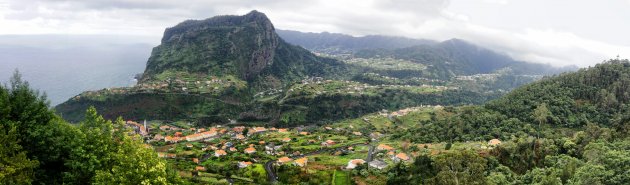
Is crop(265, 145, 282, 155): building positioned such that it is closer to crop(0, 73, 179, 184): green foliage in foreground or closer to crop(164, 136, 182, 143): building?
crop(164, 136, 182, 143): building

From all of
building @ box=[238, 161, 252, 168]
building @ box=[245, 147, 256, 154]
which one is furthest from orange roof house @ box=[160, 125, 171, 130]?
building @ box=[238, 161, 252, 168]

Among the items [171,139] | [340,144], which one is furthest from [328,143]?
[171,139]

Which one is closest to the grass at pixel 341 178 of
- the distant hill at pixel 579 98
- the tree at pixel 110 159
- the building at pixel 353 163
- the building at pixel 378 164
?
the building at pixel 353 163

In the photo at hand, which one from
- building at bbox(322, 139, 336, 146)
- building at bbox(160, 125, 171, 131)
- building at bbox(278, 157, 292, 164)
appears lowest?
building at bbox(160, 125, 171, 131)

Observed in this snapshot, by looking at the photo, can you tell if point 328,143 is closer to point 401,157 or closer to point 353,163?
point 401,157

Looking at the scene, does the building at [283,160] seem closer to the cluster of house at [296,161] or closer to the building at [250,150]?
the cluster of house at [296,161]

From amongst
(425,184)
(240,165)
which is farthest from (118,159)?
(240,165)
